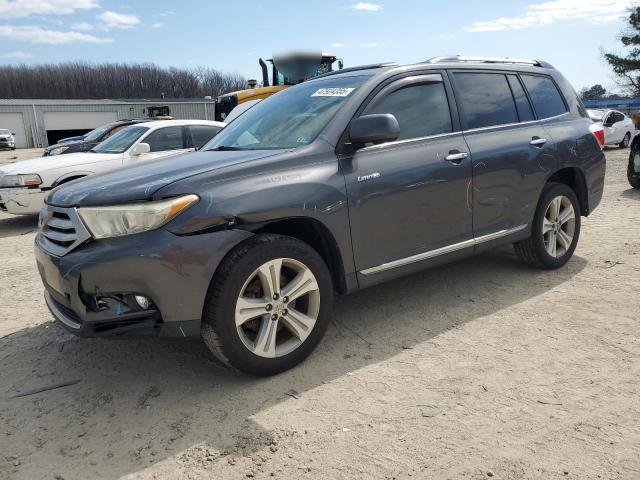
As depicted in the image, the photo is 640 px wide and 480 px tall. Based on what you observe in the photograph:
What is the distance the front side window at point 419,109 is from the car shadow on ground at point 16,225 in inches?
255

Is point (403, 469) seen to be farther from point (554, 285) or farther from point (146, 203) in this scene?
point (554, 285)

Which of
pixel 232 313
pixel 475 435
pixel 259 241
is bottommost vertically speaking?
pixel 475 435

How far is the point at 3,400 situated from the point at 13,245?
473 cm

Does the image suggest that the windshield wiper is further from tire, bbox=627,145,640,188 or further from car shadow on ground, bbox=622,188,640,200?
tire, bbox=627,145,640,188

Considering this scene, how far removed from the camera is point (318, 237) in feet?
11.2

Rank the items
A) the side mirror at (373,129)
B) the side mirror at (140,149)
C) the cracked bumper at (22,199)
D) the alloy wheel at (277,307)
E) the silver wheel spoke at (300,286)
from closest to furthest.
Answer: the alloy wheel at (277,307), the silver wheel spoke at (300,286), the side mirror at (373,129), the side mirror at (140,149), the cracked bumper at (22,199)

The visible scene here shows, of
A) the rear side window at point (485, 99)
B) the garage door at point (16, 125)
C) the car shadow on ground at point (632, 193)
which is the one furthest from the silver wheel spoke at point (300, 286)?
the garage door at point (16, 125)

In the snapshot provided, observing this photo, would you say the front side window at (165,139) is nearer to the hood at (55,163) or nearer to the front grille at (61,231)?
the hood at (55,163)

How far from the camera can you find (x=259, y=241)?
302cm

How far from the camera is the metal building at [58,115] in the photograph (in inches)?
1898

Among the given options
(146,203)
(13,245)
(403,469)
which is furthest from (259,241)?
(13,245)

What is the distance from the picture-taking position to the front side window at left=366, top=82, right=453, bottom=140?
379 cm

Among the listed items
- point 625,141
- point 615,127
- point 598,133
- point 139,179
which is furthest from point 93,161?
point 625,141

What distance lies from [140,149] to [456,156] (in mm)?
5418
